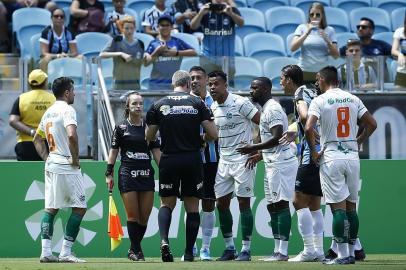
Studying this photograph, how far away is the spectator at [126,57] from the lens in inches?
681

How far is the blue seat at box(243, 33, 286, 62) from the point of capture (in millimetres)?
20766

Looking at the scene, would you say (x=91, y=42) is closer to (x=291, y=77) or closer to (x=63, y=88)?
(x=63, y=88)

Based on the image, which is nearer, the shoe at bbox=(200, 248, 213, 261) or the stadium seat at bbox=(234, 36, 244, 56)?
the shoe at bbox=(200, 248, 213, 261)

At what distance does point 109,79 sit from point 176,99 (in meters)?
3.68

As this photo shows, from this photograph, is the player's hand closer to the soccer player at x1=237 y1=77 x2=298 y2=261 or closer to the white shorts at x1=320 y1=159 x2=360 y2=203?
the soccer player at x1=237 y1=77 x2=298 y2=261

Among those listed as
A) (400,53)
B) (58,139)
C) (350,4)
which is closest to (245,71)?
(400,53)

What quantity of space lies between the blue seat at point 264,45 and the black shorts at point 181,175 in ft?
23.5

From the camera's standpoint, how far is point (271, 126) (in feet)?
45.6

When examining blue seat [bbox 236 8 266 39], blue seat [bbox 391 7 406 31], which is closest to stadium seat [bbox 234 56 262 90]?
blue seat [bbox 236 8 266 39]

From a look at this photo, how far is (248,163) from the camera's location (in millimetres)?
14320

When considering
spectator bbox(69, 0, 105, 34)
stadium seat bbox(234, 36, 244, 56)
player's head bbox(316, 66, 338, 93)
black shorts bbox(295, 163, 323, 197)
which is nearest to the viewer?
player's head bbox(316, 66, 338, 93)

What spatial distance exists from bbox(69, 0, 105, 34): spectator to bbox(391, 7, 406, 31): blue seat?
5716 mm

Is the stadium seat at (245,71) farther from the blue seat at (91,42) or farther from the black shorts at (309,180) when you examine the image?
the black shorts at (309,180)

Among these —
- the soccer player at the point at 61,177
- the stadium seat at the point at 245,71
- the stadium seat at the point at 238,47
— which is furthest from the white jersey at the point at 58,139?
the stadium seat at the point at 238,47
